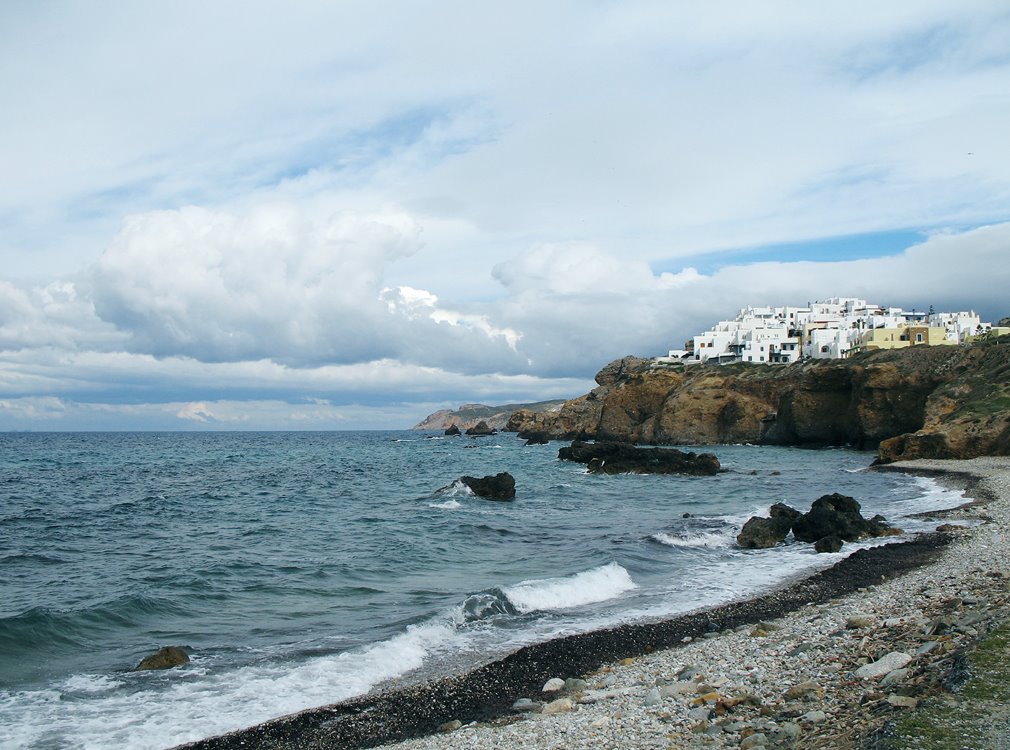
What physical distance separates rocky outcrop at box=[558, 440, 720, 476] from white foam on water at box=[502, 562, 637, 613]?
34293mm

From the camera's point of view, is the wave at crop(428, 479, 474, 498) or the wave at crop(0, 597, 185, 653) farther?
the wave at crop(428, 479, 474, 498)

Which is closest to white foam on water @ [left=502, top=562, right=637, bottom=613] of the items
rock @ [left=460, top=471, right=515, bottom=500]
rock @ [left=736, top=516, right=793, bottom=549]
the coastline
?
the coastline

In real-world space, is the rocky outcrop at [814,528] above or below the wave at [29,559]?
above

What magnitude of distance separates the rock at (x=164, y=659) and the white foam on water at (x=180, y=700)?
32cm

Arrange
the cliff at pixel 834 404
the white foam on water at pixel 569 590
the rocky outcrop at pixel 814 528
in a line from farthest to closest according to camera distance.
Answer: the cliff at pixel 834 404 → the rocky outcrop at pixel 814 528 → the white foam on water at pixel 569 590

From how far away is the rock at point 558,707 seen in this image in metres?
9.73

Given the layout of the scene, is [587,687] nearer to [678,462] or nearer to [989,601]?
[989,601]

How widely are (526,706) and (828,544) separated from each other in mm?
14582

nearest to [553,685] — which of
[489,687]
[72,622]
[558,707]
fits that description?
[489,687]

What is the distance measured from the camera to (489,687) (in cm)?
1139

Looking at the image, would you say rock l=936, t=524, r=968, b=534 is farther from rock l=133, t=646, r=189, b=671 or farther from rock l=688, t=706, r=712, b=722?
rock l=133, t=646, r=189, b=671

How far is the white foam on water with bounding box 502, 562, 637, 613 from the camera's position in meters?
16.7

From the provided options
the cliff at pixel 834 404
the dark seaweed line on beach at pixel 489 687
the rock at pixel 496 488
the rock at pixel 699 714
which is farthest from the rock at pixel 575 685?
the cliff at pixel 834 404

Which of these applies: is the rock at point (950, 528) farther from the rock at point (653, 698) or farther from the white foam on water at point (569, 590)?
the rock at point (653, 698)
